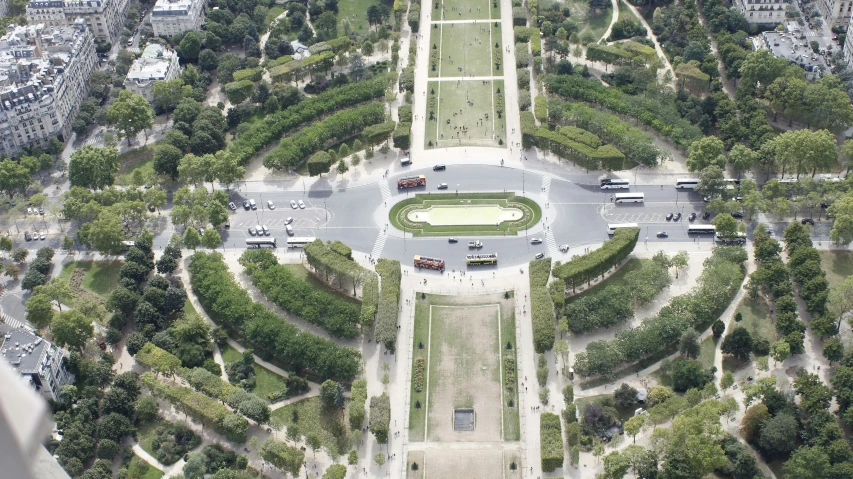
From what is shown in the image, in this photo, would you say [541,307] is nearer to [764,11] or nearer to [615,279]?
[615,279]

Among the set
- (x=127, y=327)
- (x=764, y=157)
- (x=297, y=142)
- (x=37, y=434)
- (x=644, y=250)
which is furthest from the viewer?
(x=297, y=142)

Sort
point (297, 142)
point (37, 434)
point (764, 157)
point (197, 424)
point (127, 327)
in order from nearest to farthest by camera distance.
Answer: point (37, 434) < point (197, 424) < point (127, 327) < point (764, 157) < point (297, 142)

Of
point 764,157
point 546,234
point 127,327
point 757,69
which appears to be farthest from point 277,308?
point 757,69

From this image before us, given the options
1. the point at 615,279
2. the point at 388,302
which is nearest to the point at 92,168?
the point at 388,302

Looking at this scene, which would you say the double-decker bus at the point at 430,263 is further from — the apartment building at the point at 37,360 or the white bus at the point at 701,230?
the apartment building at the point at 37,360

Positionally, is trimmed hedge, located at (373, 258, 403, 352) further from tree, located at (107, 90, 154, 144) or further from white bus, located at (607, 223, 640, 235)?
tree, located at (107, 90, 154, 144)

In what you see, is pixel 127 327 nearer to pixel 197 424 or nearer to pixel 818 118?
pixel 197 424

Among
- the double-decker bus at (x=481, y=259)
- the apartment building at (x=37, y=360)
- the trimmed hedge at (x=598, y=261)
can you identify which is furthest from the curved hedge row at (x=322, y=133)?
the trimmed hedge at (x=598, y=261)
